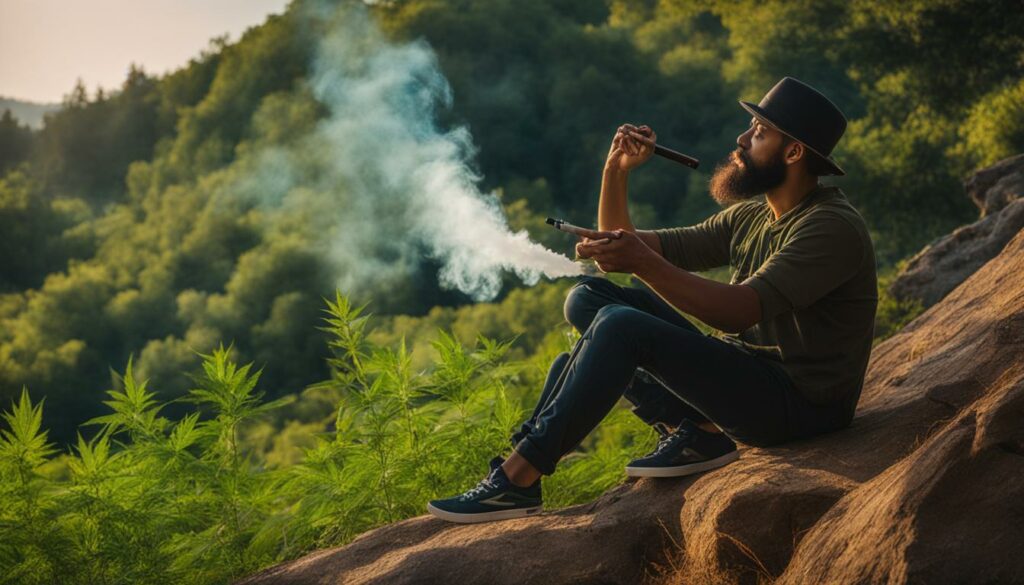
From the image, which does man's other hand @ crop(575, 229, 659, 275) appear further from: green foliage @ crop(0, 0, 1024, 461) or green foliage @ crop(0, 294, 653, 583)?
green foliage @ crop(0, 0, 1024, 461)

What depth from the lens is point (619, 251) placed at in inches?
163

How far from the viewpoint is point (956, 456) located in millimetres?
3391

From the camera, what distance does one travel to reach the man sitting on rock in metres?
4.11

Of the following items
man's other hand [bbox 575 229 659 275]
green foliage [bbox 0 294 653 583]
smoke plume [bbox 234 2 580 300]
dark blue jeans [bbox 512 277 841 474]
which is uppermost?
smoke plume [bbox 234 2 580 300]

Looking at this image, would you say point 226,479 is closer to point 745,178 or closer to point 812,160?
point 745,178

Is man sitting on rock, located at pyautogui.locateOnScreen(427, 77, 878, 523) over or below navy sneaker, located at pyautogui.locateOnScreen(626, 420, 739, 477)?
over

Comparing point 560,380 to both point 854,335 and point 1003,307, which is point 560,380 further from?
point 1003,307

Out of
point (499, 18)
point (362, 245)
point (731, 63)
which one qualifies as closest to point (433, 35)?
point (499, 18)

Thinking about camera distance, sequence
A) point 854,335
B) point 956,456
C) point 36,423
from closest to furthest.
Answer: point 956,456, point 854,335, point 36,423

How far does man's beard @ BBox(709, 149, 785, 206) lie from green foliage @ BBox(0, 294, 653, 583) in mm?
1559

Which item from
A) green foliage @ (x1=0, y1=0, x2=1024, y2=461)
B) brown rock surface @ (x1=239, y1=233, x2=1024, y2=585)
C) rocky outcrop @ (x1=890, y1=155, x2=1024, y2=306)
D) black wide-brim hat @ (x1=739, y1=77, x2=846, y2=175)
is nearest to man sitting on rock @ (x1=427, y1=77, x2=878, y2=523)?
black wide-brim hat @ (x1=739, y1=77, x2=846, y2=175)

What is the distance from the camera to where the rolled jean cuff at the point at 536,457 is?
14.1 feet

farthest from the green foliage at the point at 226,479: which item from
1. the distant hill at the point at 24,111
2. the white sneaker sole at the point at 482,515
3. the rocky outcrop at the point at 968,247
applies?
the distant hill at the point at 24,111

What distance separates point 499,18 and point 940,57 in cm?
2590
